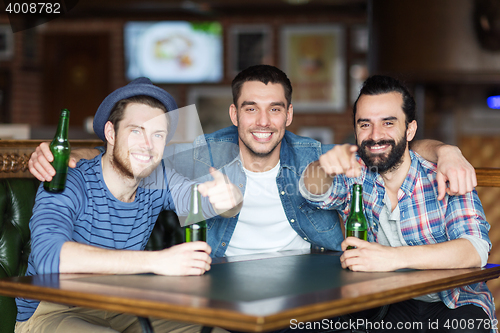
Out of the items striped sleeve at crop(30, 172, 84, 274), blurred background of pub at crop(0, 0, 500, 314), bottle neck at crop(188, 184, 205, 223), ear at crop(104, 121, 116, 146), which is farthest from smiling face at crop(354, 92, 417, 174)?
blurred background of pub at crop(0, 0, 500, 314)

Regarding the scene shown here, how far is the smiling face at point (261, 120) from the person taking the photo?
1702 mm

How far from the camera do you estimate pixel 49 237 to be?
1.17 metres

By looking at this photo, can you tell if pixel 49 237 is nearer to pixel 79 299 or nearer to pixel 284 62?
pixel 79 299

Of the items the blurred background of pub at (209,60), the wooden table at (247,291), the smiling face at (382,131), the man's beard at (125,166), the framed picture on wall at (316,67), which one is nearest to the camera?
the wooden table at (247,291)

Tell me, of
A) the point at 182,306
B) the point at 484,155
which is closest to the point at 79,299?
the point at 182,306

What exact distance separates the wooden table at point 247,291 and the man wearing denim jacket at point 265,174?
39 centimetres

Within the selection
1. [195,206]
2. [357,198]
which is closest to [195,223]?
[195,206]

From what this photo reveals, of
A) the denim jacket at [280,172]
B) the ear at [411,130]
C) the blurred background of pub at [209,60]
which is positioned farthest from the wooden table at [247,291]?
the blurred background of pub at [209,60]

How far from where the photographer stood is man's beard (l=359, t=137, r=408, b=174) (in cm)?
157

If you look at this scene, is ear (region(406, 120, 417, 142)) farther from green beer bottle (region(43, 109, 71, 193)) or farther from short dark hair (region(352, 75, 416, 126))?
green beer bottle (region(43, 109, 71, 193))

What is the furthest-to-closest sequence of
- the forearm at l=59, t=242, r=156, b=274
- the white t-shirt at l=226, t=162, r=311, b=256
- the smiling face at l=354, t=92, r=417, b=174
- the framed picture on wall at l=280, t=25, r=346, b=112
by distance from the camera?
the framed picture on wall at l=280, t=25, r=346, b=112
the white t-shirt at l=226, t=162, r=311, b=256
the smiling face at l=354, t=92, r=417, b=174
the forearm at l=59, t=242, r=156, b=274

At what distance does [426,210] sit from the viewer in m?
1.52

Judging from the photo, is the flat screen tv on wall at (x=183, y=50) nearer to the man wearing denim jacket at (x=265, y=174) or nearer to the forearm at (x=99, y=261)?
the man wearing denim jacket at (x=265, y=174)

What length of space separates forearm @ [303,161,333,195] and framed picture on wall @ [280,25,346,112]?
3.23m
